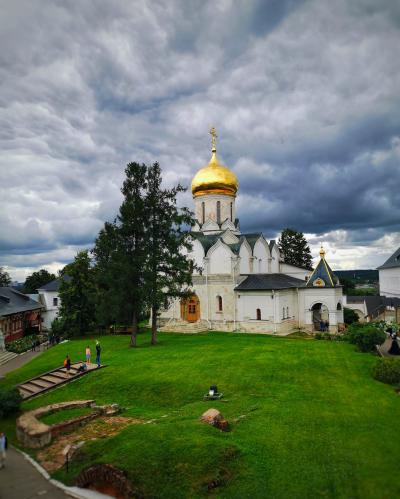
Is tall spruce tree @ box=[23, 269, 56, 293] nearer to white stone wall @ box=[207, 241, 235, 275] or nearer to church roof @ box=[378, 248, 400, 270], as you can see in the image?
white stone wall @ box=[207, 241, 235, 275]

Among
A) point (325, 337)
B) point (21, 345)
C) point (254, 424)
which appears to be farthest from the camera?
point (21, 345)

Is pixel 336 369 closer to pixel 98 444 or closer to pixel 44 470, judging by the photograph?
pixel 98 444

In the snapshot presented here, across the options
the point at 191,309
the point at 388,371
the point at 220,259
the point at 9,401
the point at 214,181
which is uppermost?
the point at 214,181

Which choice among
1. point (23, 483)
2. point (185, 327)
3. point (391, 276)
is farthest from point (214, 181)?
point (23, 483)

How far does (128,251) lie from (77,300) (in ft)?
45.3

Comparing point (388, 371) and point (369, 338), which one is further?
point (369, 338)

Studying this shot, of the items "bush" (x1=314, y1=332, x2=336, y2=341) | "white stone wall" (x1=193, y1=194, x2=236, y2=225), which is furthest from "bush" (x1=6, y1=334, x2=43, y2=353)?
"bush" (x1=314, y1=332, x2=336, y2=341)

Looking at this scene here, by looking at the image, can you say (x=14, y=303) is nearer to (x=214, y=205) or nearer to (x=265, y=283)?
(x=214, y=205)

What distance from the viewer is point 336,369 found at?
755 inches

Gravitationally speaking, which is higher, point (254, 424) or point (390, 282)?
point (390, 282)

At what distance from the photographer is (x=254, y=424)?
39.9 ft

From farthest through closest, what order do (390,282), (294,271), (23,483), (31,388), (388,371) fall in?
1. (390,282)
2. (294,271)
3. (31,388)
4. (388,371)
5. (23,483)

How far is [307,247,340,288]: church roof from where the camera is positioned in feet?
111

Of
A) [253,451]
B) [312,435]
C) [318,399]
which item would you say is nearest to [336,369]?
[318,399]
